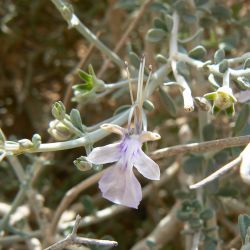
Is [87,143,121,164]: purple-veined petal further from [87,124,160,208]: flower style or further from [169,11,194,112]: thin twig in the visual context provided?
[169,11,194,112]: thin twig

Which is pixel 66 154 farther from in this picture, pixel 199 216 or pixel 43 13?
pixel 199 216

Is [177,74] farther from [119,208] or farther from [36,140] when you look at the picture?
[119,208]

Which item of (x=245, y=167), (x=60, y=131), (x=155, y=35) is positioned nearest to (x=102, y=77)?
(x=155, y=35)

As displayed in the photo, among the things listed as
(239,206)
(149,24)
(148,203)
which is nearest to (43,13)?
(149,24)

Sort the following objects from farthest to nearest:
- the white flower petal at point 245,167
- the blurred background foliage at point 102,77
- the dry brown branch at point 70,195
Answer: the blurred background foliage at point 102,77
the dry brown branch at point 70,195
the white flower petal at point 245,167

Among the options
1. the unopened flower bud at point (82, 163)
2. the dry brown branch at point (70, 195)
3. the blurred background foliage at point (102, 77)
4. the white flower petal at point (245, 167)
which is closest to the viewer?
the white flower petal at point (245, 167)

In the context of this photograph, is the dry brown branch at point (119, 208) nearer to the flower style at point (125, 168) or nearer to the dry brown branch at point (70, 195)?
the dry brown branch at point (70, 195)

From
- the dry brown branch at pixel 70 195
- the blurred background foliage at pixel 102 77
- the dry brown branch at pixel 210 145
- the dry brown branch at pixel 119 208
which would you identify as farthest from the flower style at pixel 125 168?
Answer: the dry brown branch at pixel 119 208
